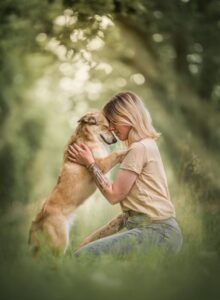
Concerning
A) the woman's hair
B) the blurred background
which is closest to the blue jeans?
the blurred background

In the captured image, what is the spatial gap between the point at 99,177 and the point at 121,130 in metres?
0.42

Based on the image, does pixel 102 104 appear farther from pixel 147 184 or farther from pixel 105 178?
pixel 147 184

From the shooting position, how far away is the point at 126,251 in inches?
189

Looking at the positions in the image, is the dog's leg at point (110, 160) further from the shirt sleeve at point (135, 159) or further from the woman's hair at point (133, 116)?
the shirt sleeve at point (135, 159)

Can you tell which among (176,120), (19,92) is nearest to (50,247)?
(176,120)

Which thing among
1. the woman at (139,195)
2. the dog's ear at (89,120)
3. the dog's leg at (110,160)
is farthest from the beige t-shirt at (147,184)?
the dog's ear at (89,120)

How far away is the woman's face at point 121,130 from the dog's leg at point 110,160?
0.42 feet

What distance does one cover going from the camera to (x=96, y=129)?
523 centimetres

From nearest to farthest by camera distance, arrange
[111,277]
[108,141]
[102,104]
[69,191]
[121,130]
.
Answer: [111,277] < [121,130] < [69,191] < [108,141] < [102,104]

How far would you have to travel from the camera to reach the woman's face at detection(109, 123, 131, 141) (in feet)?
16.4

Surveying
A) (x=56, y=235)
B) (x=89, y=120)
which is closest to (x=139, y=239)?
(x=56, y=235)

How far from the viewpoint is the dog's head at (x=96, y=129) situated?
5.21 m

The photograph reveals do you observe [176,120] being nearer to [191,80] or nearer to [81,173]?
[191,80]

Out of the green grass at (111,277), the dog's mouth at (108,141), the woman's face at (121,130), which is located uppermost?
the dog's mouth at (108,141)
